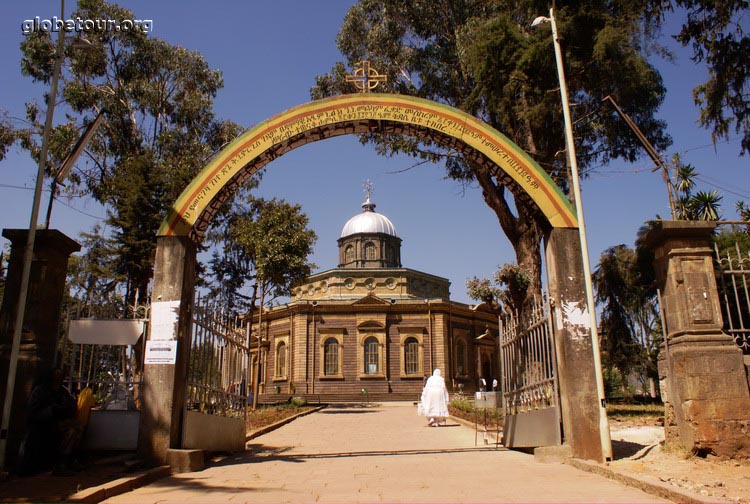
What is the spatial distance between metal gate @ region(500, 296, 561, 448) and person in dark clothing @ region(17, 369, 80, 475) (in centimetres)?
590

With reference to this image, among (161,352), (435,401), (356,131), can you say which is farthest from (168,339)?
(435,401)

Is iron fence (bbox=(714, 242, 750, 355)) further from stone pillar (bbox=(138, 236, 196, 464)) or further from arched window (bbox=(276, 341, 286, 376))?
arched window (bbox=(276, 341, 286, 376))

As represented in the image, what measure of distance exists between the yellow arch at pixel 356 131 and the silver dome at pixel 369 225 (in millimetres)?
35178

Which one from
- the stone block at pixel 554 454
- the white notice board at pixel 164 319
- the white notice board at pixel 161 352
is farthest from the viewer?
the white notice board at pixel 164 319

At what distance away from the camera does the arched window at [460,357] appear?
36.8 meters

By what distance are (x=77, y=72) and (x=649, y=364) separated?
28063 mm

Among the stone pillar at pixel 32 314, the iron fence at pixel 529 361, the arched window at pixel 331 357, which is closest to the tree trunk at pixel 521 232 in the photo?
Result: the iron fence at pixel 529 361

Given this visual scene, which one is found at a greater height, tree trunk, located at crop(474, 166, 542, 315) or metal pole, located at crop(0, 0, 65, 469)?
tree trunk, located at crop(474, 166, 542, 315)

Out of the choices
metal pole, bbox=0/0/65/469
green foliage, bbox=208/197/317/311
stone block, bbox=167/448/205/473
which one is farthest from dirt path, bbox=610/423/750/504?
green foliage, bbox=208/197/317/311

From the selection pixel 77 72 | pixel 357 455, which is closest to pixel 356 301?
pixel 77 72

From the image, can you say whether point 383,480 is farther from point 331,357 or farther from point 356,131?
point 331,357

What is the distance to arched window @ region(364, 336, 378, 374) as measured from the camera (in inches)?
1405

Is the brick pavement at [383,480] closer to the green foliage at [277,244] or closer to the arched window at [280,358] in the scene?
the green foliage at [277,244]

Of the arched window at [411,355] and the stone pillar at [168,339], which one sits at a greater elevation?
the arched window at [411,355]
